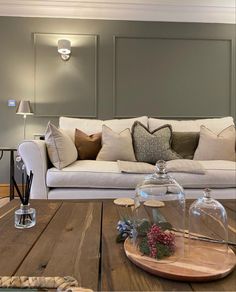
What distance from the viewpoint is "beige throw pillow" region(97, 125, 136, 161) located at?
2.55 metres

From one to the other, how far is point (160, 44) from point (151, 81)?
546 millimetres

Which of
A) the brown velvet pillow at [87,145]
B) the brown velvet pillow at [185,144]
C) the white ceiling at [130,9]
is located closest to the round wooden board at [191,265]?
the brown velvet pillow at [87,145]

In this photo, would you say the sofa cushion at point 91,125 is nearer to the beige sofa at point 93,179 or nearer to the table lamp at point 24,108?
the beige sofa at point 93,179

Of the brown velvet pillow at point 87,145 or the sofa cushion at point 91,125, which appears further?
the sofa cushion at point 91,125

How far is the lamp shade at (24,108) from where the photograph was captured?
3404mm

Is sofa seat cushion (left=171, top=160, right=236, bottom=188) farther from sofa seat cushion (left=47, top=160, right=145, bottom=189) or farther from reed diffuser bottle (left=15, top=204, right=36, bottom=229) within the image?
reed diffuser bottle (left=15, top=204, right=36, bottom=229)

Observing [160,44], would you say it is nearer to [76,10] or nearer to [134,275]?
[76,10]

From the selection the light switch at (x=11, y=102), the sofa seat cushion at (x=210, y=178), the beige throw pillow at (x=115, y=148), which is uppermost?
the light switch at (x=11, y=102)

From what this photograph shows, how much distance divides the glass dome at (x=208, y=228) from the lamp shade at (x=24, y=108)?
301 cm

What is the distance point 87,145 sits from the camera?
262cm

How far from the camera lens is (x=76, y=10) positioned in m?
3.67

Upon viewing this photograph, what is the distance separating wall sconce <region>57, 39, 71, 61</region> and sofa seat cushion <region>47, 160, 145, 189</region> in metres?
2.08

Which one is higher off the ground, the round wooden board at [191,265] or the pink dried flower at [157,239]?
the pink dried flower at [157,239]

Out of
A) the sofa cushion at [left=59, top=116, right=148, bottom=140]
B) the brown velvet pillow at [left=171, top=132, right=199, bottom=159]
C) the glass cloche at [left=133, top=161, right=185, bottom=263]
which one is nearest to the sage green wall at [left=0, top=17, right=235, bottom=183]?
the sofa cushion at [left=59, top=116, right=148, bottom=140]
